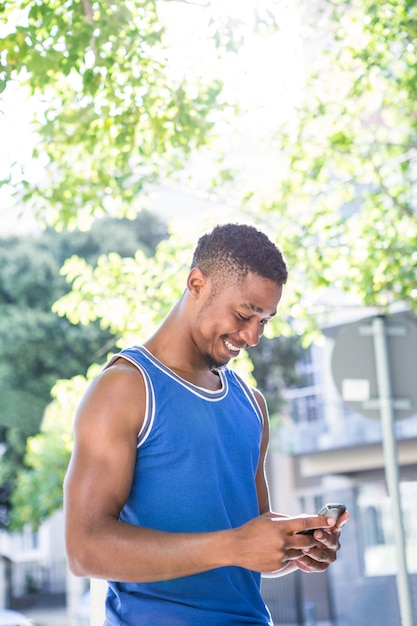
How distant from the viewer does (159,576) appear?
2.22 m

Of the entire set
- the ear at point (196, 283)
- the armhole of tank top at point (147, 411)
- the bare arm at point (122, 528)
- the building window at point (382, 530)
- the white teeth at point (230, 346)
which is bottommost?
the bare arm at point (122, 528)

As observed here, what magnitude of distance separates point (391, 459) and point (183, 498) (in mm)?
3428

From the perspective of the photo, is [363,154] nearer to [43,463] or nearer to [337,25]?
[337,25]

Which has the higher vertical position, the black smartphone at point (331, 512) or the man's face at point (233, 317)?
the man's face at point (233, 317)

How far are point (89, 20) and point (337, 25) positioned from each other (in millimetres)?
4247

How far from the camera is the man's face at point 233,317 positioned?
2.64m

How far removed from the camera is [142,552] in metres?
2.22

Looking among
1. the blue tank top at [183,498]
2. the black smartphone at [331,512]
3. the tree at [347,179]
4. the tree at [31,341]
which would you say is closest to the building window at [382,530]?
the tree at [31,341]

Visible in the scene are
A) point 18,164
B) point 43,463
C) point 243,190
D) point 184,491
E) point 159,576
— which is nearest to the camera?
point 159,576

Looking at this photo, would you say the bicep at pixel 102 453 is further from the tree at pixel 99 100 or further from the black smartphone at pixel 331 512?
the tree at pixel 99 100

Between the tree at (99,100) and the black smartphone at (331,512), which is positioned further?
the tree at (99,100)

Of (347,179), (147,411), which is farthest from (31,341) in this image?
(147,411)

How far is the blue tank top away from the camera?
238 cm

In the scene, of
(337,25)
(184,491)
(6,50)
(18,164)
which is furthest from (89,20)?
(337,25)
